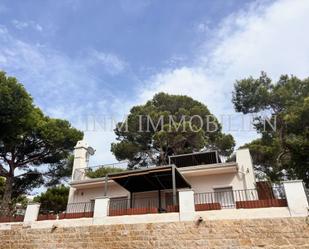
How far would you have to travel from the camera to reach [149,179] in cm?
1202

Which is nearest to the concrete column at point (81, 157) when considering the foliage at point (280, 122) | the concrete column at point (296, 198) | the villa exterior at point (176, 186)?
the villa exterior at point (176, 186)

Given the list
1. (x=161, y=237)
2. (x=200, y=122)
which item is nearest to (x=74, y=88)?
(x=161, y=237)

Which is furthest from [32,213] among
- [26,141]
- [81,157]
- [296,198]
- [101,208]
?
[296,198]

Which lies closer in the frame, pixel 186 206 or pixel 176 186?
pixel 186 206

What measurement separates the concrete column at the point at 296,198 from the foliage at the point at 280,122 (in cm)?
862

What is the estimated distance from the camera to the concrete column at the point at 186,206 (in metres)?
9.16

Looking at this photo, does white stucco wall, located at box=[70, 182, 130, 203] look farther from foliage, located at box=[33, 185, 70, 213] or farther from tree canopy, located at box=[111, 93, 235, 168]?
tree canopy, located at box=[111, 93, 235, 168]

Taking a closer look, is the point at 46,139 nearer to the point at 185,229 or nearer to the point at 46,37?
the point at 46,37

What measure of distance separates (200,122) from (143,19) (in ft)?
42.4

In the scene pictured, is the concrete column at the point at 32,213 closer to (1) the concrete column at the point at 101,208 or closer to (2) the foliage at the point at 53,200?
(1) the concrete column at the point at 101,208

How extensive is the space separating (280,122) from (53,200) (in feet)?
61.0

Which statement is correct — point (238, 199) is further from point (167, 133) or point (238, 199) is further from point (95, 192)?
point (167, 133)

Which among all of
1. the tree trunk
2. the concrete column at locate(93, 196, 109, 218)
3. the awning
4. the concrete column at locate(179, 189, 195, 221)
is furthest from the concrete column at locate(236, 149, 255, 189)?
the tree trunk

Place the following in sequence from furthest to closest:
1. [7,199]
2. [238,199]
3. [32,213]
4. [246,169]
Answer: [7,199], [246,169], [32,213], [238,199]
